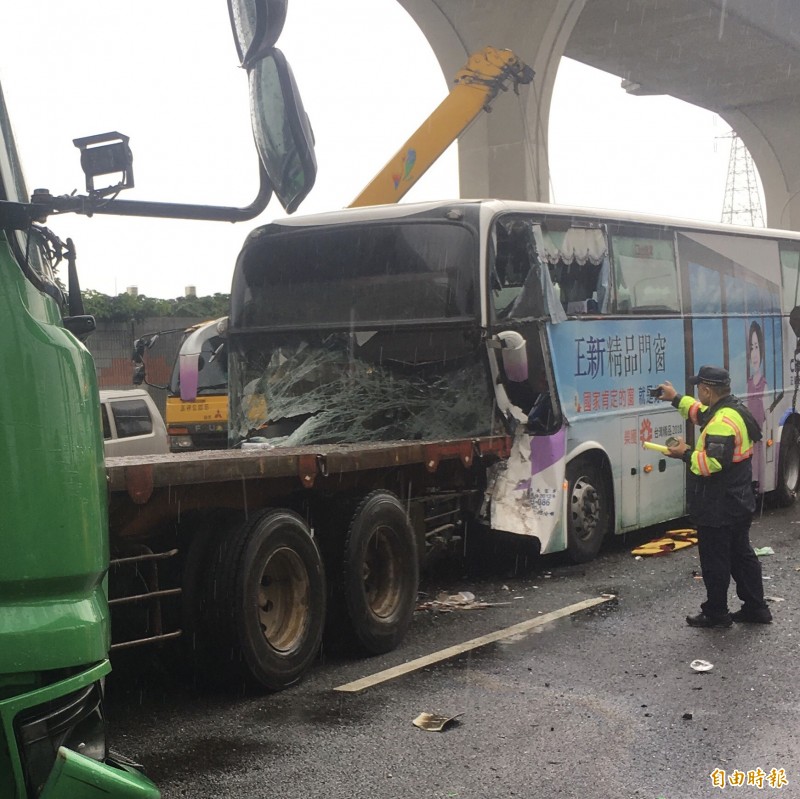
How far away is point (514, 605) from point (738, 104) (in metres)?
28.1

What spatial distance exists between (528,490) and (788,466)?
5.85 meters

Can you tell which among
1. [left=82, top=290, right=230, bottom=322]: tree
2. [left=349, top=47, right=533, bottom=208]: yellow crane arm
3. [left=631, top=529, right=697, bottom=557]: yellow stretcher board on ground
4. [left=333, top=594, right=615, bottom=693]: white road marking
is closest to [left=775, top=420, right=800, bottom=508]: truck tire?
[left=631, top=529, right=697, bottom=557]: yellow stretcher board on ground

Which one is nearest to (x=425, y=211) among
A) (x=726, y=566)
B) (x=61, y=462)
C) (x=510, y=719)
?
(x=726, y=566)

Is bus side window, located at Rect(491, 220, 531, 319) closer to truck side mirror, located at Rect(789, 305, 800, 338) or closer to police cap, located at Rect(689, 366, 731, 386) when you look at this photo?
police cap, located at Rect(689, 366, 731, 386)

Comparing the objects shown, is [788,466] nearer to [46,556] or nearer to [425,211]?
[425,211]

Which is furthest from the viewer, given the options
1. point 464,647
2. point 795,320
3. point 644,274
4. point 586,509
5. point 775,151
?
point 775,151

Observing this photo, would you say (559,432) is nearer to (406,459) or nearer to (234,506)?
(406,459)

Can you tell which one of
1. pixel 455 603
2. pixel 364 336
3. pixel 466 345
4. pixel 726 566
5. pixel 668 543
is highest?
pixel 364 336

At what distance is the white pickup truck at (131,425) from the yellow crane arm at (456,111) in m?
5.96

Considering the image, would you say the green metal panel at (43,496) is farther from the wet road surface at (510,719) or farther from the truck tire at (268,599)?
the truck tire at (268,599)

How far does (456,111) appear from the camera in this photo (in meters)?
19.2

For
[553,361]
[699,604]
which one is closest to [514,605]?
[699,604]

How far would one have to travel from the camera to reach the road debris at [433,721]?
565 centimetres

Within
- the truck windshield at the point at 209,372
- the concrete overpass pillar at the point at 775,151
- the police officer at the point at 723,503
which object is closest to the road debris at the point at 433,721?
the police officer at the point at 723,503
